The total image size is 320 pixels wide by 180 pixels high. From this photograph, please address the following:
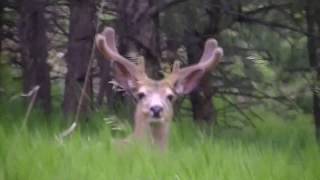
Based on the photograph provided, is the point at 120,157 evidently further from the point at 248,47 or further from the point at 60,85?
the point at 60,85

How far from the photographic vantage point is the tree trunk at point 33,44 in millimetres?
11094

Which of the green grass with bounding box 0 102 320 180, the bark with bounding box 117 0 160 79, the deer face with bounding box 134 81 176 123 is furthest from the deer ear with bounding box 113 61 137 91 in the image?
the bark with bounding box 117 0 160 79

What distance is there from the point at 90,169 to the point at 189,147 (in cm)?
133

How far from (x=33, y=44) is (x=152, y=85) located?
10.2 feet

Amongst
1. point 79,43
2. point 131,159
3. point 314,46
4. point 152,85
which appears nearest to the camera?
point 131,159

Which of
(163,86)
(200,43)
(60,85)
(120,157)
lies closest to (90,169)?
(120,157)

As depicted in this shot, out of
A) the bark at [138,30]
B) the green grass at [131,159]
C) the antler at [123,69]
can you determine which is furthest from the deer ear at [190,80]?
the bark at [138,30]

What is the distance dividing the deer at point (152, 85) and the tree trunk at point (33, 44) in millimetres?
2530

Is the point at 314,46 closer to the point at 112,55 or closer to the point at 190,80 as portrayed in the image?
the point at 190,80

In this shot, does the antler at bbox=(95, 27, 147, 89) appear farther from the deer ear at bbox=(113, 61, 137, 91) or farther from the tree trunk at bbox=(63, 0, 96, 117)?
the tree trunk at bbox=(63, 0, 96, 117)

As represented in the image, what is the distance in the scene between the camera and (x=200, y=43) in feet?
40.1

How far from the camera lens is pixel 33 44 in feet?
36.9

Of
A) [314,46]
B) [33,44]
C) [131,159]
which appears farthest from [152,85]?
[314,46]

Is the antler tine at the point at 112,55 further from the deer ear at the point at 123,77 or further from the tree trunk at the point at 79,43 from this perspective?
the tree trunk at the point at 79,43
